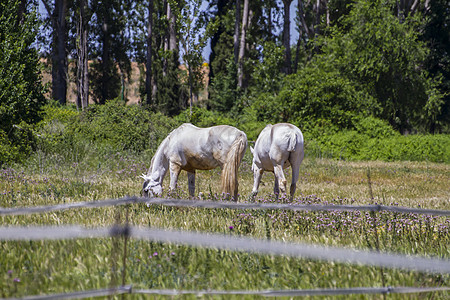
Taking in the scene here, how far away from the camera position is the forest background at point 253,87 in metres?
16.7

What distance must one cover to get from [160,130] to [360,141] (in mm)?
12293

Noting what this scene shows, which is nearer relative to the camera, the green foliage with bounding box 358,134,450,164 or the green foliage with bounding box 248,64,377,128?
the green foliage with bounding box 358,134,450,164

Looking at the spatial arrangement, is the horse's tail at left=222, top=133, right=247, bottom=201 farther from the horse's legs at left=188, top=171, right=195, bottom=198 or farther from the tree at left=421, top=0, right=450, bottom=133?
the tree at left=421, top=0, right=450, bottom=133

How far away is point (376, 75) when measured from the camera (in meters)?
33.2

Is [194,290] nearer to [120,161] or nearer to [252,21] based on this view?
[120,161]

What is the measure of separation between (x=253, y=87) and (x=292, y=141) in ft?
92.4

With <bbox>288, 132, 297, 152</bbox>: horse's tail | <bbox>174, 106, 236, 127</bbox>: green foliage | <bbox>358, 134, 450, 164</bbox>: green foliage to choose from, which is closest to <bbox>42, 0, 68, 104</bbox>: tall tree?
<bbox>174, 106, 236, 127</bbox>: green foliage

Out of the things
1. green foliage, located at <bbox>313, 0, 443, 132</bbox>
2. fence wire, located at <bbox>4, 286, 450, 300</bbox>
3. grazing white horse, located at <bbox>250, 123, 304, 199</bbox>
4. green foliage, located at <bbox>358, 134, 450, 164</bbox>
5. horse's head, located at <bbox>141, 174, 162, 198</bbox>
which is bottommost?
green foliage, located at <bbox>358, 134, 450, 164</bbox>

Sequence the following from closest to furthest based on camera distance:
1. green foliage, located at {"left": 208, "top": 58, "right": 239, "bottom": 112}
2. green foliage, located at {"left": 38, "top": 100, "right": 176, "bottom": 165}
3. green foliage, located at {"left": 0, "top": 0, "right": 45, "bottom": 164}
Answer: green foliage, located at {"left": 0, "top": 0, "right": 45, "bottom": 164} → green foliage, located at {"left": 38, "top": 100, "right": 176, "bottom": 165} → green foliage, located at {"left": 208, "top": 58, "right": 239, "bottom": 112}

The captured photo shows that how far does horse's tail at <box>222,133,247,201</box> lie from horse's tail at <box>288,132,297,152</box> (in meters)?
1.55

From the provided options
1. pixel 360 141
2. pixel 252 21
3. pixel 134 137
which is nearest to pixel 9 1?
pixel 134 137

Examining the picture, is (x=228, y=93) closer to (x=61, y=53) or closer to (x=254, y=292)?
(x=61, y=53)

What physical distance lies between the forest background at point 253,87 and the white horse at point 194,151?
7430 millimetres

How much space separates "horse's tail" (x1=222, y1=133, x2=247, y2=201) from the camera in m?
8.49
